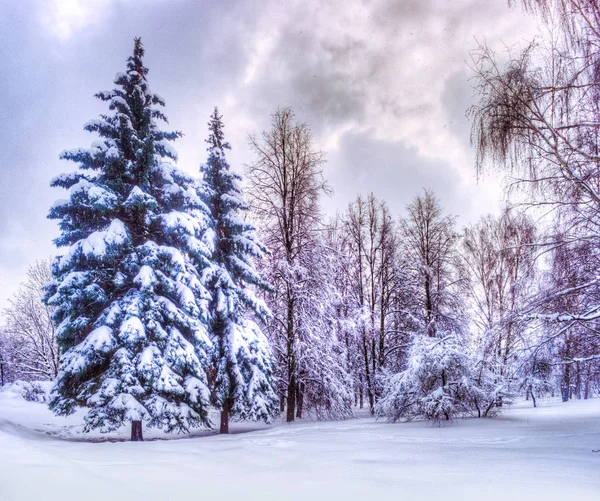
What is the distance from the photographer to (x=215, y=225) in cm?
1357

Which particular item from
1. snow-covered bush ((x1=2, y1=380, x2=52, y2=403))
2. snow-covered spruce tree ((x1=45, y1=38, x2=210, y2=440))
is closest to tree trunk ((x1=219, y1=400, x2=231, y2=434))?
snow-covered spruce tree ((x1=45, y1=38, x2=210, y2=440))

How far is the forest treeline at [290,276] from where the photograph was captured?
5.53 metres

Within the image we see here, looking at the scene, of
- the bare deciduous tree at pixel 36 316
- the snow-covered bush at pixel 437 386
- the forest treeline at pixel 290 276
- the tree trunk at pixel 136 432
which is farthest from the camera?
the bare deciduous tree at pixel 36 316

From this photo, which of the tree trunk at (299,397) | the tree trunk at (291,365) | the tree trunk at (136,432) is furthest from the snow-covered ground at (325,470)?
the tree trunk at (299,397)

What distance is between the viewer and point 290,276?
582 inches

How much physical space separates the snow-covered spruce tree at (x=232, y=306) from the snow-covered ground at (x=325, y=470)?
3598 millimetres

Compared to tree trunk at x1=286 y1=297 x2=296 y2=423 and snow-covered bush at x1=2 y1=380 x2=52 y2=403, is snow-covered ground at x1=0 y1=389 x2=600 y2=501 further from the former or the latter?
snow-covered bush at x1=2 y1=380 x2=52 y2=403

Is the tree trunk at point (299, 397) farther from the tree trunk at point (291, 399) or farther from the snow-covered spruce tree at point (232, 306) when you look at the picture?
the snow-covered spruce tree at point (232, 306)

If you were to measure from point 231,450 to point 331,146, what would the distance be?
1261cm

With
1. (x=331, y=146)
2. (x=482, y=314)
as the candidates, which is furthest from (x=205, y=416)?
(x=482, y=314)

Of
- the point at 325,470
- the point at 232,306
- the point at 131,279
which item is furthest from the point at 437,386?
the point at 131,279

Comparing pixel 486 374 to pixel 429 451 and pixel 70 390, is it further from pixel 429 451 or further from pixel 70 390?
pixel 70 390

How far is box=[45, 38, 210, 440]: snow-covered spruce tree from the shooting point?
970cm

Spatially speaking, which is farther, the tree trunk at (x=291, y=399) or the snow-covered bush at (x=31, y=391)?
the snow-covered bush at (x=31, y=391)
